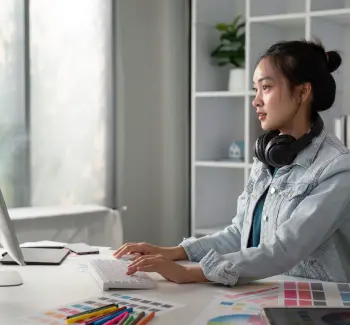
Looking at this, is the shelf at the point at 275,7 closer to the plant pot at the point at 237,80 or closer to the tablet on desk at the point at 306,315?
the plant pot at the point at 237,80

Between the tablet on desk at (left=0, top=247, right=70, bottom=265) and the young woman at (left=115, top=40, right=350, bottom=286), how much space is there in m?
0.20

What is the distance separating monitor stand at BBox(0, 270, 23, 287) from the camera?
1.86 meters

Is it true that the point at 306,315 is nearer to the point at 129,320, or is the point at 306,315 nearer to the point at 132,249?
the point at 129,320

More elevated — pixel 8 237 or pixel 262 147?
pixel 262 147

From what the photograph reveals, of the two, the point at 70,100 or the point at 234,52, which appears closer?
the point at 70,100

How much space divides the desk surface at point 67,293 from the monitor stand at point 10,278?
0.06 feet

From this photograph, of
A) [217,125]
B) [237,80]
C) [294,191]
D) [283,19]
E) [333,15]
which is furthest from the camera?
[217,125]

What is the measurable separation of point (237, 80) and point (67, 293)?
251cm

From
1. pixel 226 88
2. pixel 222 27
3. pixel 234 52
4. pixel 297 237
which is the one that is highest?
pixel 222 27

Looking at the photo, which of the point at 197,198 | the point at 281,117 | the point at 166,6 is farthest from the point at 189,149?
the point at 281,117

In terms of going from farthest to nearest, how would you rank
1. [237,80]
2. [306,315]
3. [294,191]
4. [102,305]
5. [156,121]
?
1. [156,121]
2. [237,80]
3. [294,191]
4. [102,305]
5. [306,315]

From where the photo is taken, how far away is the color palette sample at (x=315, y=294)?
1.68 meters

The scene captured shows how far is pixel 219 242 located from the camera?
90.1 inches

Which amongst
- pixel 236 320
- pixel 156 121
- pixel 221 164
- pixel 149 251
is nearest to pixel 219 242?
pixel 149 251
